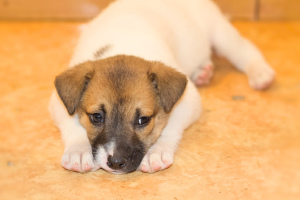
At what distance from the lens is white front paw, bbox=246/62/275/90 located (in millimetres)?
6040

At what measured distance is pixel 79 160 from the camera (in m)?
4.18

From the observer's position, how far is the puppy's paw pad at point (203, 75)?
605 cm

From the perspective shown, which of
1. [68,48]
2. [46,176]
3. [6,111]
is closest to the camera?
[46,176]

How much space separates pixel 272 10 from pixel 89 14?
3.28 metres

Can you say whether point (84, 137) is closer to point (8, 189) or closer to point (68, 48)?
point (8, 189)

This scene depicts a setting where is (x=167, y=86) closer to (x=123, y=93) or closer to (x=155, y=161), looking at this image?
(x=123, y=93)

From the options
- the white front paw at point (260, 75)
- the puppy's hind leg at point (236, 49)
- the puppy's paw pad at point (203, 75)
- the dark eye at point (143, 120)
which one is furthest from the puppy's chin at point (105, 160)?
the puppy's hind leg at point (236, 49)

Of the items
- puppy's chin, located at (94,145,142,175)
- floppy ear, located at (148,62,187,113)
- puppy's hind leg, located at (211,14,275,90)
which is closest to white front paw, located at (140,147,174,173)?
puppy's chin, located at (94,145,142,175)

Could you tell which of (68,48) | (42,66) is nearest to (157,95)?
(42,66)

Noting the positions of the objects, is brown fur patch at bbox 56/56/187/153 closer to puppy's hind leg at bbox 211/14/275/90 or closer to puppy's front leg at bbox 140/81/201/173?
puppy's front leg at bbox 140/81/201/173

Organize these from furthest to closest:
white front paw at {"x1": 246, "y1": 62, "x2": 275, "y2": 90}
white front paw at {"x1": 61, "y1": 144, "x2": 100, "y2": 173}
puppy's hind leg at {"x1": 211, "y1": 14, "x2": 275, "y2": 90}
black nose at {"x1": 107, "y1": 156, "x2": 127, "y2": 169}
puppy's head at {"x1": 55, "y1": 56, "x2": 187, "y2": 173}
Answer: puppy's hind leg at {"x1": 211, "y1": 14, "x2": 275, "y2": 90} < white front paw at {"x1": 246, "y1": 62, "x2": 275, "y2": 90} < white front paw at {"x1": 61, "y1": 144, "x2": 100, "y2": 173} < puppy's head at {"x1": 55, "y1": 56, "x2": 187, "y2": 173} < black nose at {"x1": 107, "y1": 156, "x2": 127, "y2": 169}

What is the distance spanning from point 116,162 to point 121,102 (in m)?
0.53

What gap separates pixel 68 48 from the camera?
738cm

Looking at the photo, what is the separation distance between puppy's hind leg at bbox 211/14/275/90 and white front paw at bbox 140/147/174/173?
7.95ft
